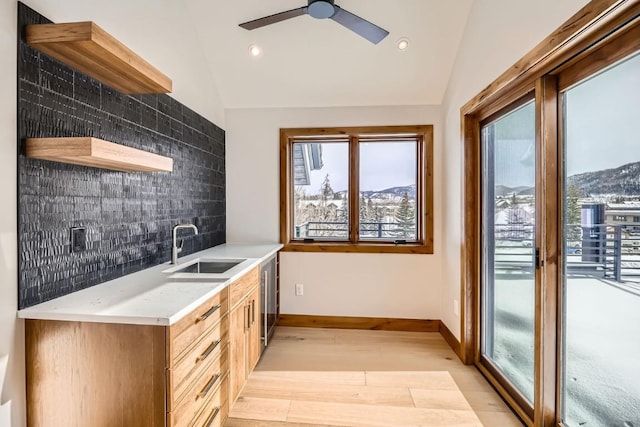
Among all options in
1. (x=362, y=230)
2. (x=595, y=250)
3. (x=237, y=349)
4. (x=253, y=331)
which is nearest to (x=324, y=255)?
(x=362, y=230)

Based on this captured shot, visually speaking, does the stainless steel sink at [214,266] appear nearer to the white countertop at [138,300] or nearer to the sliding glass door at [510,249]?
the white countertop at [138,300]

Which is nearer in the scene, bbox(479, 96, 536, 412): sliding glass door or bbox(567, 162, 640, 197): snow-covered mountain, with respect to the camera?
bbox(567, 162, 640, 197): snow-covered mountain

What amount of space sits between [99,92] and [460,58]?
268cm

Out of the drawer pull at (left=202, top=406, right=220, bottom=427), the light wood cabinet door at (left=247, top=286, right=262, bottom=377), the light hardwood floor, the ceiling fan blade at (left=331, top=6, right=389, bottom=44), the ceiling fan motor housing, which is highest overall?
the ceiling fan motor housing

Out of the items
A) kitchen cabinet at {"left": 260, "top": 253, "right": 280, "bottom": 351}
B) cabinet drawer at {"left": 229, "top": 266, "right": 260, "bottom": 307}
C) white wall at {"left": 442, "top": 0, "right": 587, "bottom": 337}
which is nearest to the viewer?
white wall at {"left": 442, "top": 0, "right": 587, "bottom": 337}

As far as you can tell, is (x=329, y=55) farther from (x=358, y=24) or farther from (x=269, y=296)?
(x=269, y=296)

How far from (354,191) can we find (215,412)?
7.86ft

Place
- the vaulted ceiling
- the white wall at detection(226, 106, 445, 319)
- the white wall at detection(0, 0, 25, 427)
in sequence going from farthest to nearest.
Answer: the white wall at detection(226, 106, 445, 319) → the vaulted ceiling → the white wall at detection(0, 0, 25, 427)

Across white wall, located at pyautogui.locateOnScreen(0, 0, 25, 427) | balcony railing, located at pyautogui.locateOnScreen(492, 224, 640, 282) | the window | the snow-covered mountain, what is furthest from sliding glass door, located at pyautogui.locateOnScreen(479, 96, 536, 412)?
white wall, located at pyautogui.locateOnScreen(0, 0, 25, 427)

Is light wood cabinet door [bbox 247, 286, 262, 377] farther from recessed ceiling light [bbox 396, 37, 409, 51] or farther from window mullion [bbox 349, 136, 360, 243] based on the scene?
recessed ceiling light [bbox 396, 37, 409, 51]

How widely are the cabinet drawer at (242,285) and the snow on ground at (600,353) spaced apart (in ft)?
5.89

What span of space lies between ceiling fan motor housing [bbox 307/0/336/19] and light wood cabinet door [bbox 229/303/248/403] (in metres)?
1.92

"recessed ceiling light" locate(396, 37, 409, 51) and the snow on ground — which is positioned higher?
"recessed ceiling light" locate(396, 37, 409, 51)

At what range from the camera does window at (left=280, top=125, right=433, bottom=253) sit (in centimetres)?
349
